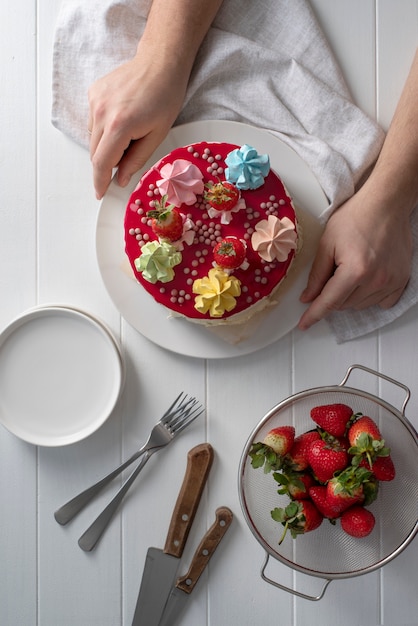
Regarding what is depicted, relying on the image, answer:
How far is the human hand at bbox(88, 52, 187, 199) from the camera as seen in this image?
3.00 feet

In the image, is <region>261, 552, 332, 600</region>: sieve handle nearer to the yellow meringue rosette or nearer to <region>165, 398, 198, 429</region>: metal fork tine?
<region>165, 398, 198, 429</region>: metal fork tine

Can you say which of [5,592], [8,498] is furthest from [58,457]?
[5,592]

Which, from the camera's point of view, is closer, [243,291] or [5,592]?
[243,291]

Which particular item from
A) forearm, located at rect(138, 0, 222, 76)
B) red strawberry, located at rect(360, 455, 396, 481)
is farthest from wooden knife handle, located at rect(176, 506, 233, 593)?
forearm, located at rect(138, 0, 222, 76)

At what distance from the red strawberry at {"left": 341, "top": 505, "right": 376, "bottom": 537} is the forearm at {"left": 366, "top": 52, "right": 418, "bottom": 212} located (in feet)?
1.43

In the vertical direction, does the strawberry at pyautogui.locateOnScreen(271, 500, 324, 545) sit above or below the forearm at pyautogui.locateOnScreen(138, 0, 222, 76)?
below

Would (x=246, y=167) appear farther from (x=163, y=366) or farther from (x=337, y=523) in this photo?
(x=337, y=523)

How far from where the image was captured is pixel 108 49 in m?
0.98

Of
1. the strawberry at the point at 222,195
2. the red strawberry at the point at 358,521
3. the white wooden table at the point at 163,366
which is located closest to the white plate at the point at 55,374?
the white wooden table at the point at 163,366

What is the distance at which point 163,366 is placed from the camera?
1022mm

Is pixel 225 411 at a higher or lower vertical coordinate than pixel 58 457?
higher

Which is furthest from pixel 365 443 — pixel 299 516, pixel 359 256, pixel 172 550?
pixel 172 550

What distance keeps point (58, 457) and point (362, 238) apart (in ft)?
1.88

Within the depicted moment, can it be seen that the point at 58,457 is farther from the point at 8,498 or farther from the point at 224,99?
the point at 224,99
